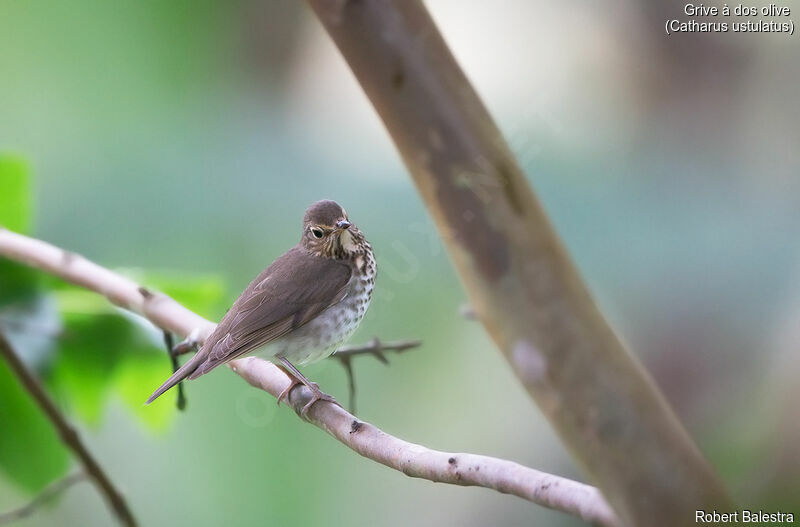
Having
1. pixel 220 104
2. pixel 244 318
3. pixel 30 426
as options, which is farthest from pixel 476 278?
pixel 220 104

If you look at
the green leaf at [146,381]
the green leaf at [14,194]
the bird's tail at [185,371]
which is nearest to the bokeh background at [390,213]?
the green leaf at [146,381]

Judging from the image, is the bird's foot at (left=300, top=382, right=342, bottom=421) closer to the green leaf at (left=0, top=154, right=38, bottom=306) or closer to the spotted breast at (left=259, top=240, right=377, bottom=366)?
the spotted breast at (left=259, top=240, right=377, bottom=366)

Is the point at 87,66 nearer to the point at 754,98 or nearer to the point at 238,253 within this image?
the point at 238,253

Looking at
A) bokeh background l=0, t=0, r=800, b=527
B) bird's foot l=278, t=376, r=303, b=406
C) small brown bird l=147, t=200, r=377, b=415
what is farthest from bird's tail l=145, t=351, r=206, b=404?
bokeh background l=0, t=0, r=800, b=527

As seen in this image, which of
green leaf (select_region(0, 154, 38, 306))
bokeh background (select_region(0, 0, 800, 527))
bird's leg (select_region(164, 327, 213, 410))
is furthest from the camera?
bokeh background (select_region(0, 0, 800, 527))

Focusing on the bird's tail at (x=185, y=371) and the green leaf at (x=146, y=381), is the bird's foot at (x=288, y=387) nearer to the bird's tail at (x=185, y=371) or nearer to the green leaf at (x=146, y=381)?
the bird's tail at (x=185, y=371)

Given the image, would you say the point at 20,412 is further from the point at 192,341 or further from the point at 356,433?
the point at 356,433
